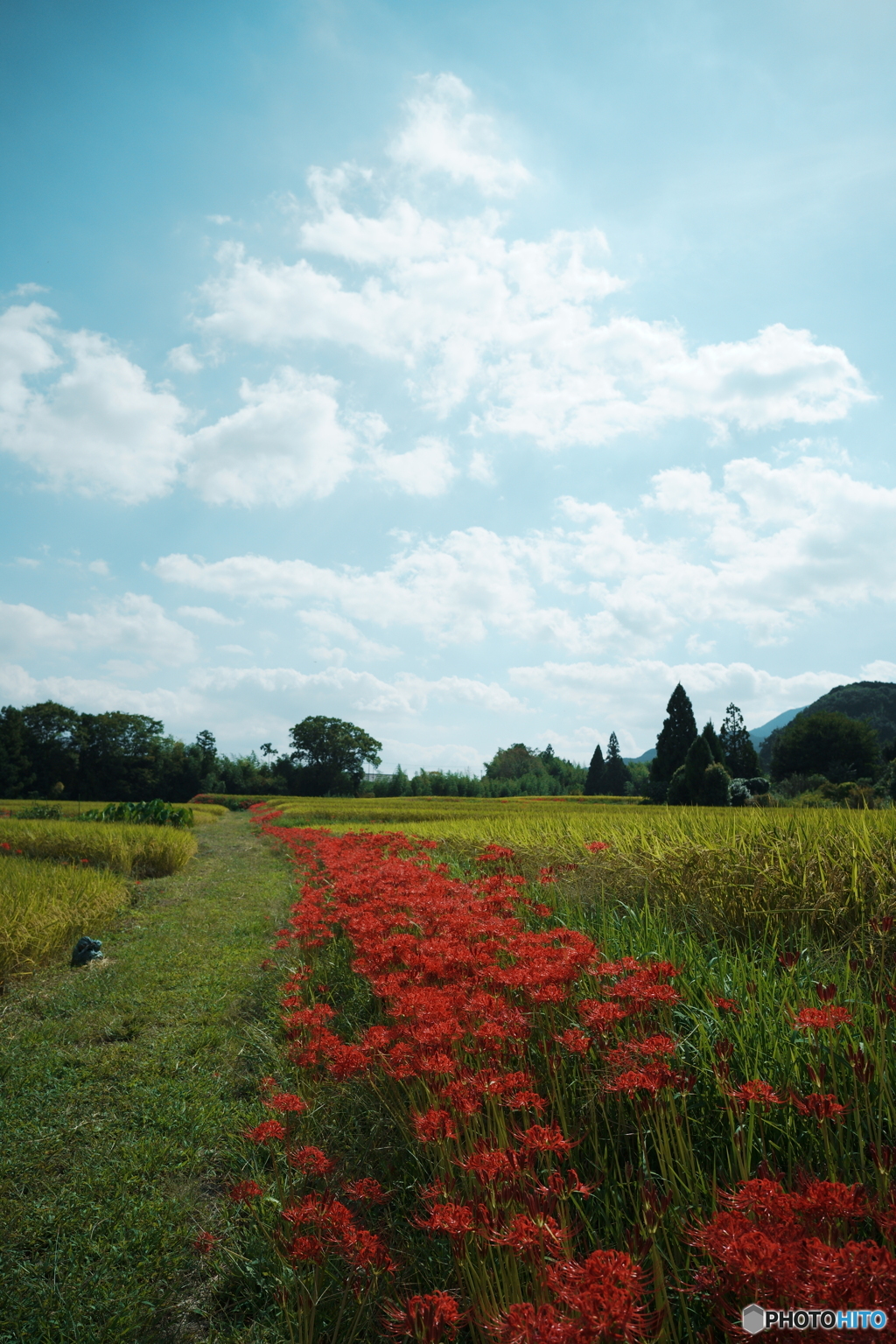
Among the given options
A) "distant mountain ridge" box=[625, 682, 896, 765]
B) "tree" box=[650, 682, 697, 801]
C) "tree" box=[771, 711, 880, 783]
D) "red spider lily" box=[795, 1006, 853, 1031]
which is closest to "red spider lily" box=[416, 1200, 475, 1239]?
"red spider lily" box=[795, 1006, 853, 1031]

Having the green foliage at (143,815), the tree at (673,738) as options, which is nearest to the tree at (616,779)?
the tree at (673,738)

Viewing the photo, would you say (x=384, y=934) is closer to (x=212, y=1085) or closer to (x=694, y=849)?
(x=212, y=1085)

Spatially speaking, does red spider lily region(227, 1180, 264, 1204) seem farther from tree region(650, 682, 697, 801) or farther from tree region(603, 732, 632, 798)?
tree region(603, 732, 632, 798)

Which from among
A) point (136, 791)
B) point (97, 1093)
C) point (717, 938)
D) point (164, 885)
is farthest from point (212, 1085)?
point (136, 791)

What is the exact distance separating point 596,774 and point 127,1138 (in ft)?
178

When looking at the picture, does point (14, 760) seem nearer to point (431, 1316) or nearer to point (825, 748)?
point (431, 1316)

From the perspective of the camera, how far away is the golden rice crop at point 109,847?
36.5 ft

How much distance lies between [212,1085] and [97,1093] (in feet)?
2.35

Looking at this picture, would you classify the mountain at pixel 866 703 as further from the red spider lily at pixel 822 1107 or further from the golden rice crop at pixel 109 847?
the red spider lily at pixel 822 1107

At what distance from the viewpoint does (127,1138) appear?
3.40m

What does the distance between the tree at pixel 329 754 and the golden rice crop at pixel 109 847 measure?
49585 mm

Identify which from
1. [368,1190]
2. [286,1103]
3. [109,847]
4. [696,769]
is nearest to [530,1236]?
[368,1190]

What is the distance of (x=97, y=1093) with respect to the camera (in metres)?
3.88

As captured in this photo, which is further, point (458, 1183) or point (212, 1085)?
point (212, 1085)
